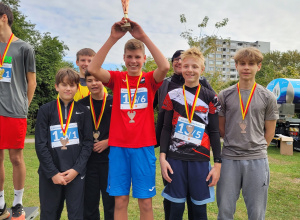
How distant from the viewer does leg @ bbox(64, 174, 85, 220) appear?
2764mm

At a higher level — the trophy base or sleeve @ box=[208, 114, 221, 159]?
the trophy base

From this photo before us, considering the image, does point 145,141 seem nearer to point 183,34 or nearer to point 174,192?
point 174,192

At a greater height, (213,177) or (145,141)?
(145,141)

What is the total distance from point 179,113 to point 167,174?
62 centimetres

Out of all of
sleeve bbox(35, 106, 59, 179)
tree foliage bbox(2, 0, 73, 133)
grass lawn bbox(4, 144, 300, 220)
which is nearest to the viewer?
sleeve bbox(35, 106, 59, 179)

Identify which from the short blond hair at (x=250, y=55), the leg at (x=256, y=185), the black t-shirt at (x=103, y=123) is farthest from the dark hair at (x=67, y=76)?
the leg at (x=256, y=185)

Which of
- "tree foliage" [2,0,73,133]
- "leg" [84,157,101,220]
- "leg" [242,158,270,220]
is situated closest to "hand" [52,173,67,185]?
"leg" [84,157,101,220]

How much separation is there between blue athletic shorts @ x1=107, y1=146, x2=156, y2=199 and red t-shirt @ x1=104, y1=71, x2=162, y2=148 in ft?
0.28

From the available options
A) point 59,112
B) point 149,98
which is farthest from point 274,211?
point 59,112

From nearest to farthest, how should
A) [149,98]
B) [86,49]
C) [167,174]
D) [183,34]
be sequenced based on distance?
[167,174]
[149,98]
[86,49]
[183,34]

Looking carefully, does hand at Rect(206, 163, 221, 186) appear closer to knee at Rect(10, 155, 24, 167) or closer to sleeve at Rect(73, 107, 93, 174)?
sleeve at Rect(73, 107, 93, 174)

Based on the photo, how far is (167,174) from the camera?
2654 mm

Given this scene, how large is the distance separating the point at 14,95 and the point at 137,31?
1.64 m

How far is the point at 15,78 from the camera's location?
3.19 m
